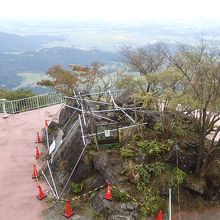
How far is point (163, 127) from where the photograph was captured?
Result: 11.5 m

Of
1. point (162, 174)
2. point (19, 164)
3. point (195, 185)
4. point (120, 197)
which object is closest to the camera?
point (120, 197)

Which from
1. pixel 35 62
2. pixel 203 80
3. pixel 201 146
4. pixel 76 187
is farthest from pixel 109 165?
pixel 35 62

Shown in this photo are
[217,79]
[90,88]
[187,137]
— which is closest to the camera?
[217,79]

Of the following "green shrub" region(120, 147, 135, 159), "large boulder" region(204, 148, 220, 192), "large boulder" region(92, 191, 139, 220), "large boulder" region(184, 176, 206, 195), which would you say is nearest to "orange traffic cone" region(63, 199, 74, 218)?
"large boulder" region(92, 191, 139, 220)

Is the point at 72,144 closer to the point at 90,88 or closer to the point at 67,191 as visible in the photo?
the point at 67,191

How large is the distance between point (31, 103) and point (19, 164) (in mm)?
7424

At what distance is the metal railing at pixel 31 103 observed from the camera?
19.3 m

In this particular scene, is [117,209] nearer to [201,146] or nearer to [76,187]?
[76,187]

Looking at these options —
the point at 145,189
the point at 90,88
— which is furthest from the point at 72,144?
the point at 90,88

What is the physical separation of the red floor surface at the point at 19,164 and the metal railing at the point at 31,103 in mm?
593

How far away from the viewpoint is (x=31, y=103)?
2016 cm

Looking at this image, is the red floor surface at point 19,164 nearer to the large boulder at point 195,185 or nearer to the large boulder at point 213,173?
the large boulder at point 195,185

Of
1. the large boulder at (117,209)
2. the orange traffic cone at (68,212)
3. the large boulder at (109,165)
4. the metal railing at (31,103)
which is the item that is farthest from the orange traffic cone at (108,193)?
the metal railing at (31,103)

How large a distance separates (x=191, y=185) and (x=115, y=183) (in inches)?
96.6
